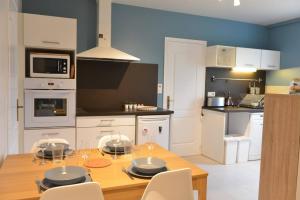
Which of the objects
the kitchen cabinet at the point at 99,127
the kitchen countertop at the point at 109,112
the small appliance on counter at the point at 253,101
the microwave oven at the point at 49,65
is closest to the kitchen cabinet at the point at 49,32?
the microwave oven at the point at 49,65

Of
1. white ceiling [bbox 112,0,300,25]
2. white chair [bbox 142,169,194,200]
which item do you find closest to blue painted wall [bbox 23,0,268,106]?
white ceiling [bbox 112,0,300,25]

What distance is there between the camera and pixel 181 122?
441 cm

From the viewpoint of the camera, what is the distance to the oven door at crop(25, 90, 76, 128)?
2.98 metres

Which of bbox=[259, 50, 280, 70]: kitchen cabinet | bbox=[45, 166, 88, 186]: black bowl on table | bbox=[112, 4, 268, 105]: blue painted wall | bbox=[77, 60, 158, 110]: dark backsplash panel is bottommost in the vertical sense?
bbox=[45, 166, 88, 186]: black bowl on table

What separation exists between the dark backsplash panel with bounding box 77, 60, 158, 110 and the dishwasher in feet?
2.01

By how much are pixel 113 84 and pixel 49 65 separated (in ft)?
3.52

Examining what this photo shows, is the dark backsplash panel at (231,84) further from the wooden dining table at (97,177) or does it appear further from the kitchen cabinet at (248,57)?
the wooden dining table at (97,177)

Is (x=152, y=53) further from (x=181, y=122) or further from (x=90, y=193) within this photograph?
(x=90, y=193)

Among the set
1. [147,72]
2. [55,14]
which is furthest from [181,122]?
[55,14]

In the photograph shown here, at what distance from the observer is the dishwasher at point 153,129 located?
11.4 ft

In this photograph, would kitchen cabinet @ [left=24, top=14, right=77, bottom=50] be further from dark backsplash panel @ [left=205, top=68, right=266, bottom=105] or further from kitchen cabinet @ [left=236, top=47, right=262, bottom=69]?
kitchen cabinet @ [left=236, top=47, right=262, bottom=69]

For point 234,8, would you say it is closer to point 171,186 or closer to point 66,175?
point 171,186

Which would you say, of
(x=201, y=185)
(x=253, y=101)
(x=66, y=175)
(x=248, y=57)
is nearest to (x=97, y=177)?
(x=66, y=175)

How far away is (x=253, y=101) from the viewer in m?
4.65
